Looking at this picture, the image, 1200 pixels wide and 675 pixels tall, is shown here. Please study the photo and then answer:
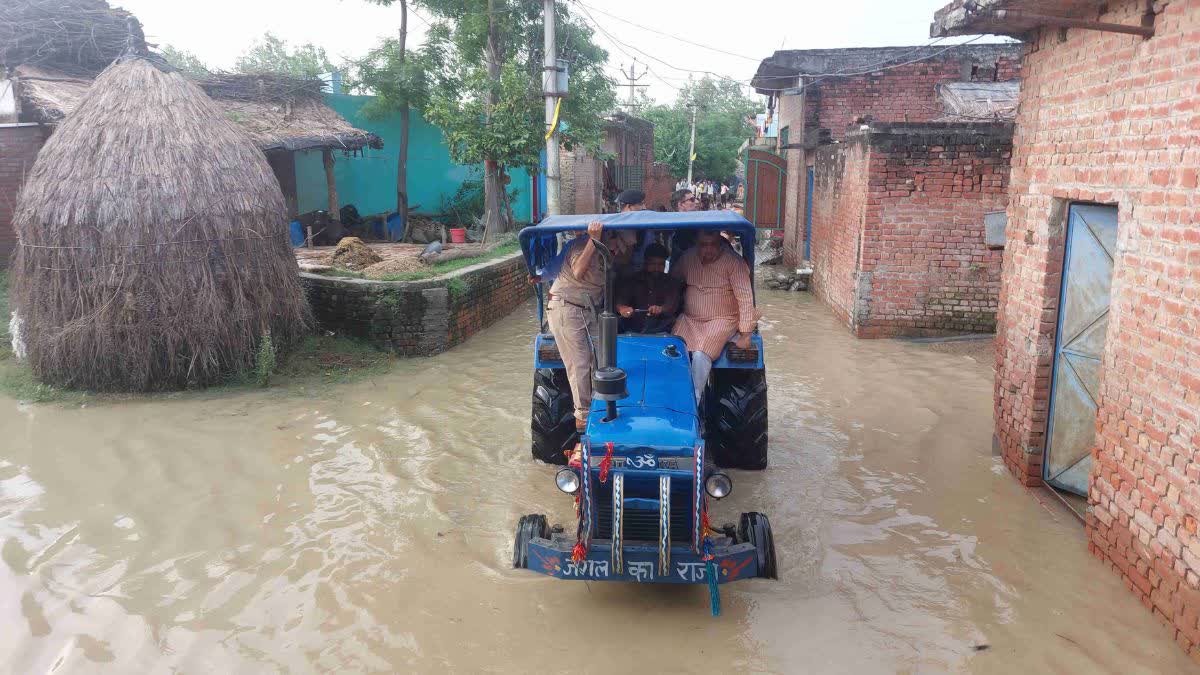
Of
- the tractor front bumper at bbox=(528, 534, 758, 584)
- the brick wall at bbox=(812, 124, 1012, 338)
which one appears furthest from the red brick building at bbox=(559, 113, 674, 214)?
the tractor front bumper at bbox=(528, 534, 758, 584)

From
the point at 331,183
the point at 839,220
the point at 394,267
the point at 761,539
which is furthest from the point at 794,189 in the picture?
the point at 761,539

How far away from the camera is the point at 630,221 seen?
5.19 m

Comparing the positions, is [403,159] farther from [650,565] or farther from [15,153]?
[650,565]

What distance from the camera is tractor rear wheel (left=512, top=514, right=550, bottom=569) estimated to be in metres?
4.23

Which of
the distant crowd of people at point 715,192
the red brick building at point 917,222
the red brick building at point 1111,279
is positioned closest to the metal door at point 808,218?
the red brick building at point 917,222

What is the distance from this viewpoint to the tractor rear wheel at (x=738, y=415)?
5.85 metres

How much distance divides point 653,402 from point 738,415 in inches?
60.6

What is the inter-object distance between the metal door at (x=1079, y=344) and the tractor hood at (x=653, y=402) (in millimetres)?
2566

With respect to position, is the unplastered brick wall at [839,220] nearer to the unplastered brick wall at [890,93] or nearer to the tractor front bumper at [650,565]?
the unplastered brick wall at [890,93]

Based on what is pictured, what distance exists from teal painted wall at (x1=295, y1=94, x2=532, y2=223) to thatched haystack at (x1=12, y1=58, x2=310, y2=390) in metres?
8.04

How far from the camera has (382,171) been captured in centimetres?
1848

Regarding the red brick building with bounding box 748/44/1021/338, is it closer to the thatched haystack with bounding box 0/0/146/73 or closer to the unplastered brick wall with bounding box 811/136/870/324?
the unplastered brick wall with bounding box 811/136/870/324

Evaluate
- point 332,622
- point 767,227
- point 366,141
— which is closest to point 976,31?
point 332,622

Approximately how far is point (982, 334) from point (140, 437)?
9488 mm
